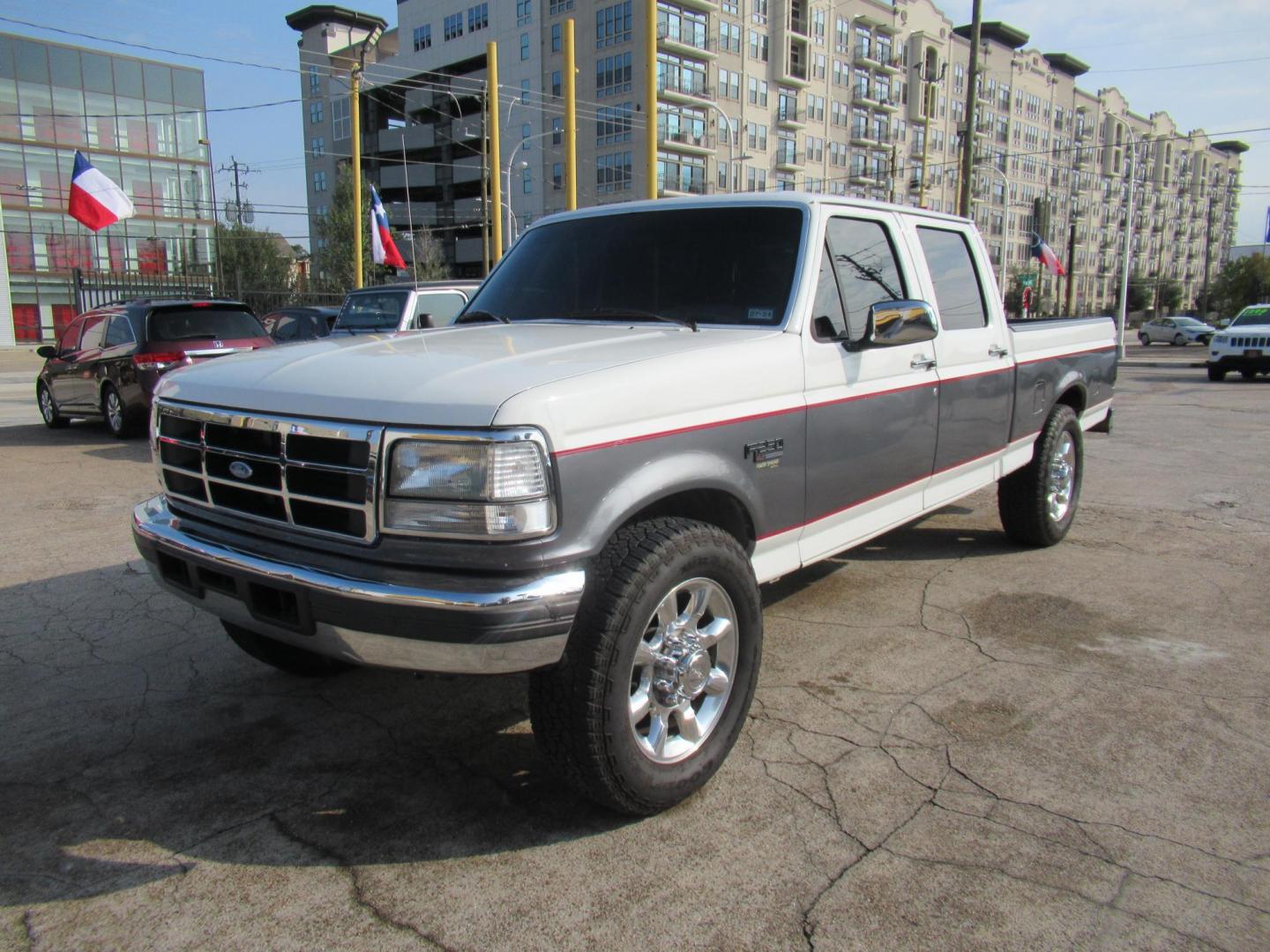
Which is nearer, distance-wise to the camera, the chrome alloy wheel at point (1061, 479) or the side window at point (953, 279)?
the side window at point (953, 279)

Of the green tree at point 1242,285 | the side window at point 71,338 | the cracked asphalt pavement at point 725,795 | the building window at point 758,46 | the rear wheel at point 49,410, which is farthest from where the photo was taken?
the green tree at point 1242,285

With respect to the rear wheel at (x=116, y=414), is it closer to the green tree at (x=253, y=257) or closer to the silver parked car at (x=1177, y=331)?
the green tree at (x=253, y=257)

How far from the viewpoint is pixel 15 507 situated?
767 cm

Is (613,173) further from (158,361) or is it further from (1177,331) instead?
(158,361)

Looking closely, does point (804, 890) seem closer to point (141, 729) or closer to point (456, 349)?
point (456, 349)

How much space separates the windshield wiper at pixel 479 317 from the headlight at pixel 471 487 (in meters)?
1.83

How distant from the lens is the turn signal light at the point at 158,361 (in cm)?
1098

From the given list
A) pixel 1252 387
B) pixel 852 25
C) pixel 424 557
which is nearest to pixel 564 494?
pixel 424 557

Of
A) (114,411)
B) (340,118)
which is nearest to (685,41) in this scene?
(340,118)

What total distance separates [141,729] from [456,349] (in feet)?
6.44

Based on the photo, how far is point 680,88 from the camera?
59688mm

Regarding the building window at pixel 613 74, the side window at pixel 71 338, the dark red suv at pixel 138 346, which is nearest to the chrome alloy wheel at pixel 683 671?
the dark red suv at pixel 138 346

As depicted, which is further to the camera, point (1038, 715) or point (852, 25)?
point (852, 25)

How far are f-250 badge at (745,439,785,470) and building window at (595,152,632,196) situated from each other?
5957 centimetres
